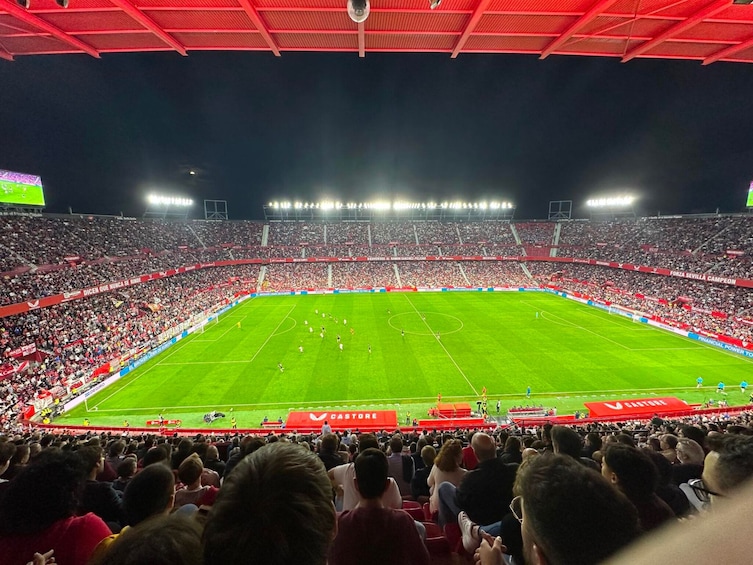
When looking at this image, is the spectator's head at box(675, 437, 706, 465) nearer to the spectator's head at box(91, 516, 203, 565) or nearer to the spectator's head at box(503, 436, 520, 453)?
the spectator's head at box(503, 436, 520, 453)

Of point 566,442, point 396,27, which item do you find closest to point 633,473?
point 566,442

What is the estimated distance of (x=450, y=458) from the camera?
5.00m

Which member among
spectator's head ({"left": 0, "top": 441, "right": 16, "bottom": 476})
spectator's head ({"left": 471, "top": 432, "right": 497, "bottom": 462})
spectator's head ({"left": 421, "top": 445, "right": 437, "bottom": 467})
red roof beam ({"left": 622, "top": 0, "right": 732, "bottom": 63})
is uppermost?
red roof beam ({"left": 622, "top": 0, "right": 732, "bottom": 63})

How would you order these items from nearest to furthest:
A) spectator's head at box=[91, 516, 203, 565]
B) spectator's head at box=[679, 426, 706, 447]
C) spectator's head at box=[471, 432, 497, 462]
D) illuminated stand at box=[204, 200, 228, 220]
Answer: spectator's head at box=[91, 516, 203, 565] < spectator's head at box=[471, 432, 497, 462] < spectator's head at box=[679, 426, 706, 447] < illuminated stand at box=[204, 200, 228, 220]

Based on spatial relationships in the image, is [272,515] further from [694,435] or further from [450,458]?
[694,435]

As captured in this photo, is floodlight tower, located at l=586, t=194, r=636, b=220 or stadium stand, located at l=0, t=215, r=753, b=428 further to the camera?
floodlight tower, located at l=586, t=194, r=636, b=220

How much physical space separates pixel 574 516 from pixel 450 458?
11.8 ft

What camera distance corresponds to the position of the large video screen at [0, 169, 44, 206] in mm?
33406

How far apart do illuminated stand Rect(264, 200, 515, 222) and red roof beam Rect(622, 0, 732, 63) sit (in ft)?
221

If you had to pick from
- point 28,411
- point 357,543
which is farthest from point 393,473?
point 28,411

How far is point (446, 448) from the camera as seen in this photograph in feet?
16.8

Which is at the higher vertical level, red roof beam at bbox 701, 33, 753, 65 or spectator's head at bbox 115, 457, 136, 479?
red roof beam at bbox 701, 33, 753, 65

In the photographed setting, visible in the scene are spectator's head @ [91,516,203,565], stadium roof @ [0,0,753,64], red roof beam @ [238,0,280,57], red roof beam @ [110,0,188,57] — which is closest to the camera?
spectator's head @ [91,516,203,565]

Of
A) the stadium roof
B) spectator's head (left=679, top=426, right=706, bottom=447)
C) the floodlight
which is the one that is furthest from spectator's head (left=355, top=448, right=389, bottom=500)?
the stadium roof
